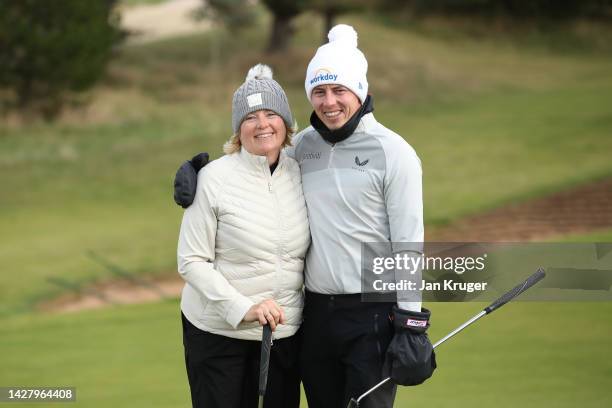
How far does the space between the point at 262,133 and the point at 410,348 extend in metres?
0.80

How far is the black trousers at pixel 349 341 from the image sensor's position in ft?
11.8

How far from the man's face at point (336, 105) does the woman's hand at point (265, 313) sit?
1.94ft

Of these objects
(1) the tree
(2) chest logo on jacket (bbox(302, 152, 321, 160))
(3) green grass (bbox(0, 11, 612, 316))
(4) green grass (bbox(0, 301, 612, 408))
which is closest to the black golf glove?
(2) chest logo on jacket (bbox(302, 152, 321, 160))

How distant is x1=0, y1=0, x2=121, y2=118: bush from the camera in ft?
64.5

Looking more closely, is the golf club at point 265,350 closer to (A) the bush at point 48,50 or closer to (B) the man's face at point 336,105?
(B) the man's face at point 336,105

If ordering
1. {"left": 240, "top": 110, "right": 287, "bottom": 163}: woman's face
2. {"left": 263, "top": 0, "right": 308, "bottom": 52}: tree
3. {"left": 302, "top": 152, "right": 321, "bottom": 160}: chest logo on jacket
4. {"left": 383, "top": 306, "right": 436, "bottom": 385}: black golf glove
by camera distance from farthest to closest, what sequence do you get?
{"left": 263, "top": 0, "right": 308, "bottom": 52}: tree, {"left": 302, "top": 152, "right": 321, "bottom": 160}: chest logo on jacket, {"left": 240, "top": 110, "right": 287, "bottom": 163}: woman's face, {"left": 383, "top": 306, "right": 436, "bottom": 385}: black golf glove

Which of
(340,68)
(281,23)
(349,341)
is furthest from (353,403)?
(281,23)

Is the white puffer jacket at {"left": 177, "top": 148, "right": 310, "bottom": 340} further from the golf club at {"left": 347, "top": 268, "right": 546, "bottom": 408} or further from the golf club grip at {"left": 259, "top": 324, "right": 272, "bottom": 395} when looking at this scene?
the golf club at {"left": 347, "top": 268, "right": 546, "bottom": 408}

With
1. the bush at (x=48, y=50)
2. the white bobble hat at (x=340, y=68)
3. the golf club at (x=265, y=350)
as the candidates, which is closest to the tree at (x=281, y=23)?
the bush at (x=48, y=50)

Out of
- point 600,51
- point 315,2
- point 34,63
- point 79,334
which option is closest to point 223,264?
point 79,334

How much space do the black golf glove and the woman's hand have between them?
360mm

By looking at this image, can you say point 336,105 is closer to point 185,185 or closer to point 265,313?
point 185,185

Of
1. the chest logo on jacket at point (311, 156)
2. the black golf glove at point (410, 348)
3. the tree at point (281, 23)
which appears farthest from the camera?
the tree at point (281, 23)

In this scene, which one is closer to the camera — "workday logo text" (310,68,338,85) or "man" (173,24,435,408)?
"man" (173,24,435,408)
